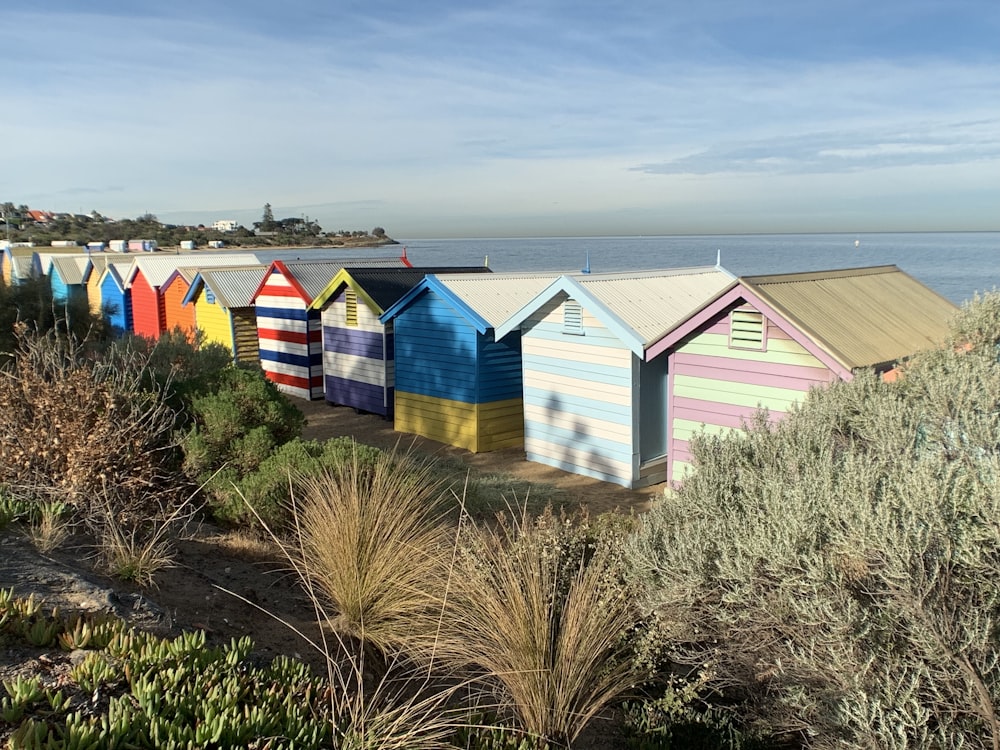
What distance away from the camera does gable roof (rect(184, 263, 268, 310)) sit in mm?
23672

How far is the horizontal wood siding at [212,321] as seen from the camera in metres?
23.9

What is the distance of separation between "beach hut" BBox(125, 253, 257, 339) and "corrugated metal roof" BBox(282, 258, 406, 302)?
6.86m

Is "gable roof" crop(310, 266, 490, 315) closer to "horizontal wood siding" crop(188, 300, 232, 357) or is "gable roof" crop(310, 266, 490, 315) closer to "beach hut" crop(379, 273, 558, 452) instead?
"beach hut" crop(379, 273, 558, 452)

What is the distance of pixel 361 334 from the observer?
1930cm

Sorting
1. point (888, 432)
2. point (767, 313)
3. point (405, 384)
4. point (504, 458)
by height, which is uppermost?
point (767, 313)

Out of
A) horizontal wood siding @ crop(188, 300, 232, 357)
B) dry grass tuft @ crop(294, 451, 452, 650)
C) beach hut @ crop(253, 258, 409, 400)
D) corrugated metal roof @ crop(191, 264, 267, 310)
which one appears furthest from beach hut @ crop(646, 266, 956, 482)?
horizontal wood siding @ crop(188, 300, 232, 357)

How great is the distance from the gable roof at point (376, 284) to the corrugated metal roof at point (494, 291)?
2017 millimetres

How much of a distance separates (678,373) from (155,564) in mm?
8136

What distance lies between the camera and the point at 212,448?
934cm

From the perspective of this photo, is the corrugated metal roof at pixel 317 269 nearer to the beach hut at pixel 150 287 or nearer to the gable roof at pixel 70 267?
the beach hut at pixel 150 287

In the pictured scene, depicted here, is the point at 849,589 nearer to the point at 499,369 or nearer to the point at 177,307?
the point at 499,369

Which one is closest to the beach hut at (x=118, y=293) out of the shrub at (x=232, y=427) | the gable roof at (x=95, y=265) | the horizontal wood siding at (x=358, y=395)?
the gable roof at (x=95, y=265)

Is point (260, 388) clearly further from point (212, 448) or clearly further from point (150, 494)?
point (150, 494)

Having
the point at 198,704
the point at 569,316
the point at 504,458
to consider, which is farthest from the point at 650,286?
the point at 198,704
